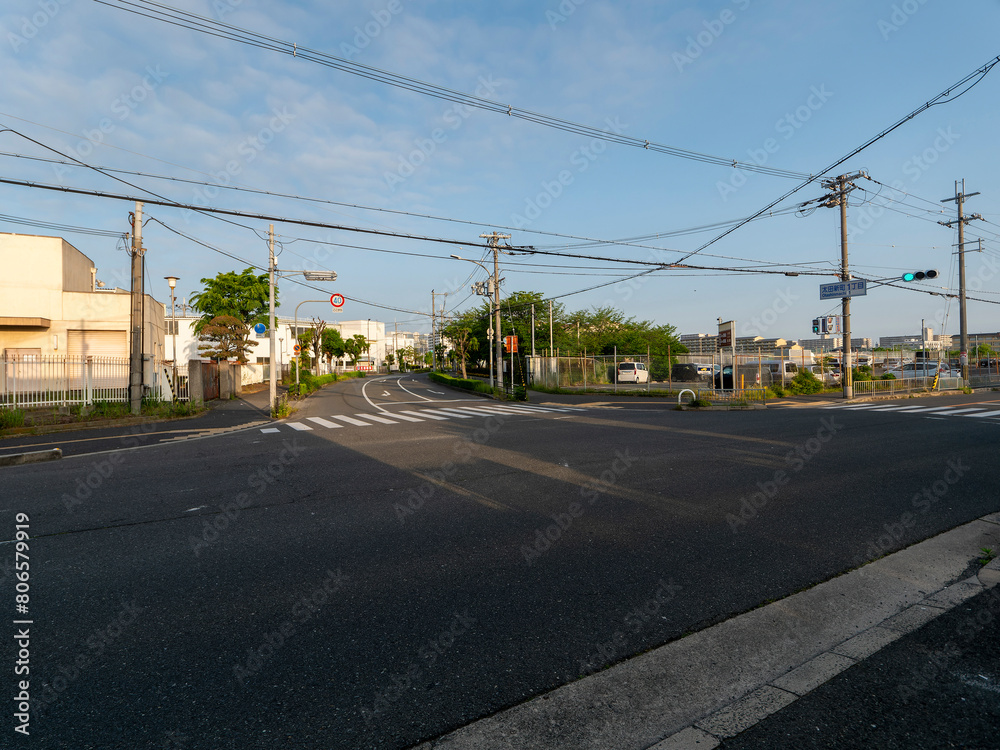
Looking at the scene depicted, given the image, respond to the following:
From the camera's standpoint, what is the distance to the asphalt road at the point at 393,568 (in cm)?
273

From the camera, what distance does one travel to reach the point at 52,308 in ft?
82.9

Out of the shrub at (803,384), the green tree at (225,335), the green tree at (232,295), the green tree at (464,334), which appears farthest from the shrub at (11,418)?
the green tree at (464,334)

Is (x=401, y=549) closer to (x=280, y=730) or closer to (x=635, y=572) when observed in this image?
(x=635, y=572)

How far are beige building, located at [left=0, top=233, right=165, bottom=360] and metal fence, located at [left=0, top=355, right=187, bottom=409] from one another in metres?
5.92

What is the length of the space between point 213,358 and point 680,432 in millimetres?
26449

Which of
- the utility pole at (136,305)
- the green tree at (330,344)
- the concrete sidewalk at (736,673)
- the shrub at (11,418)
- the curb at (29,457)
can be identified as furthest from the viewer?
the green tree at (330,344)

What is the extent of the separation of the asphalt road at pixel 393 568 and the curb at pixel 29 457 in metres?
1.10

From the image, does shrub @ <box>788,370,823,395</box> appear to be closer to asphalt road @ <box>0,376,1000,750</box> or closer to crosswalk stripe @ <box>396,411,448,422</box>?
asphalt road @ <box>0,376,1000,750</box>

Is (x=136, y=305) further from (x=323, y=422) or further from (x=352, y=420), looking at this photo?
(x=352, y=420)

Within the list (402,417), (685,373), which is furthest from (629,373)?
(402,417)

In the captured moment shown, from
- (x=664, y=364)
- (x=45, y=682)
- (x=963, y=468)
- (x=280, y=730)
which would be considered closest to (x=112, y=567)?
(x=45, y=682)

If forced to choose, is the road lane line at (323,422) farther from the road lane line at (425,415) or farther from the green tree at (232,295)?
the green tree at (232,295)

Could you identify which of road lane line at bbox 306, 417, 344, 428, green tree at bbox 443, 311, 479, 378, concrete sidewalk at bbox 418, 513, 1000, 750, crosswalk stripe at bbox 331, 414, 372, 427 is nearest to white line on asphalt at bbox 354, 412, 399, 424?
crosswalk stripe at bbox 331, 414, 372, 427

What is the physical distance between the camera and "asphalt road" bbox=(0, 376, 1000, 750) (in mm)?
2730
